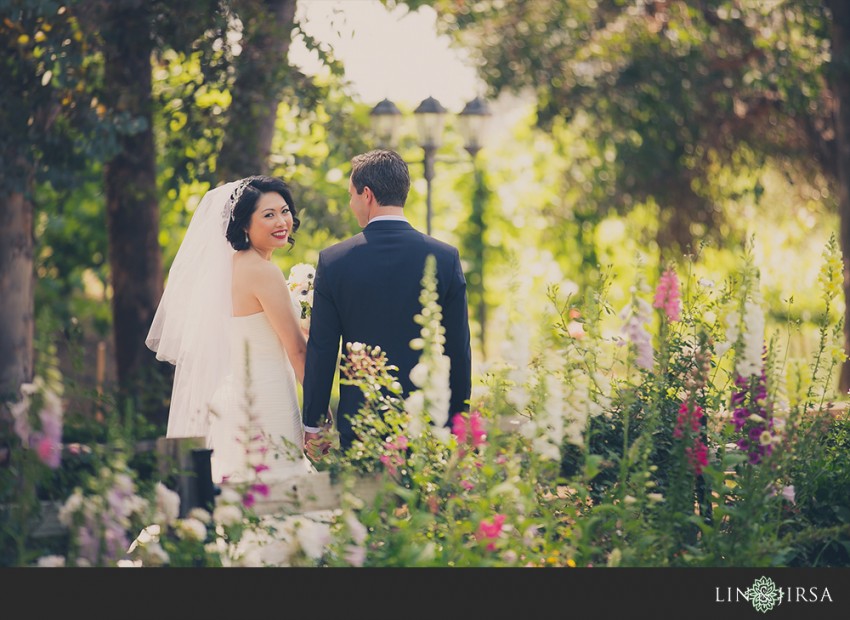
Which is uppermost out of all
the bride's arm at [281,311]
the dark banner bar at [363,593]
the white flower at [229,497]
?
the bride's arm at [281,311]

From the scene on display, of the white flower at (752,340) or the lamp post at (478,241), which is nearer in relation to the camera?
the white flower at (752,340)


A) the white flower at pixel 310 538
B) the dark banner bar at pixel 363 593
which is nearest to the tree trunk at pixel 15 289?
the dark banner bar at pixel 363 593

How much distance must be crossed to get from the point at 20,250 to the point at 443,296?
18.2 feet

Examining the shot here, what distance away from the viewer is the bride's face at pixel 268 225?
5.31 metres

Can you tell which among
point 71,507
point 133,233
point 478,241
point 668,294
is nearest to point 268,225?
point 668,294

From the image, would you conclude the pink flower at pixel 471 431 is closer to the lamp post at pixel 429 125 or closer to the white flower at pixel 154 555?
the white flower at pixel 154 555

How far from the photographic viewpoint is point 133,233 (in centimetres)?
1076

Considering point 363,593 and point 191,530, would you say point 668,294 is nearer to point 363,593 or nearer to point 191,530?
point 363,593

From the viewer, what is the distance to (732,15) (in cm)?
1413

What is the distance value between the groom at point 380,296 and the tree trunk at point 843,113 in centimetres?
867

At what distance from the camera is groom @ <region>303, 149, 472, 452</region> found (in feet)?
15.6

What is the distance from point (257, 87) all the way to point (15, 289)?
8.55ft

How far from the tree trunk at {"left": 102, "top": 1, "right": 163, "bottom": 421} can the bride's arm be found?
5.10 meters

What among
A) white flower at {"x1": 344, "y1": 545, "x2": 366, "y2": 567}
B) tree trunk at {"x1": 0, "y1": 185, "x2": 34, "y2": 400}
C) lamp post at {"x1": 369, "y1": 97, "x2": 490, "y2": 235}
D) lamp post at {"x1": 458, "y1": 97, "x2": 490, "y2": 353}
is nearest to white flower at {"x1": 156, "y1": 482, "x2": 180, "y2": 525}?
white flower at {"x1": 344, "y1": 545, "x2": 366, "y2": 567}
